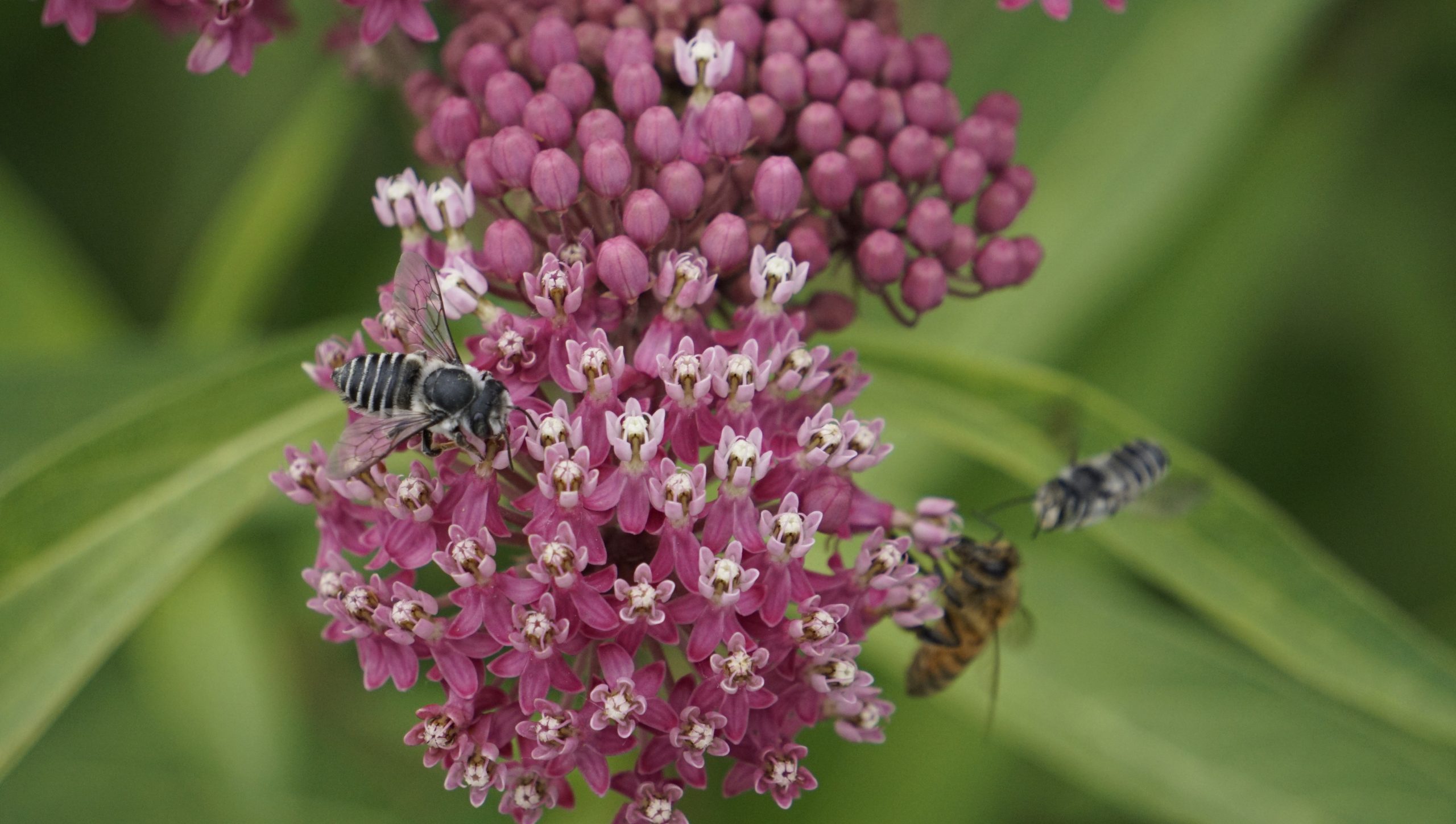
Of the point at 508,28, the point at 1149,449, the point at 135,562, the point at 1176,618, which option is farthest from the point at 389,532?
the point at 1176,618

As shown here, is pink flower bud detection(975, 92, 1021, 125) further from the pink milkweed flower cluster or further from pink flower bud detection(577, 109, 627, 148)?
pink flower bud detection(577, 109, 627, 148)

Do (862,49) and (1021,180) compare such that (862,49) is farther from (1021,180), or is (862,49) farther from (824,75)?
(1021,180)

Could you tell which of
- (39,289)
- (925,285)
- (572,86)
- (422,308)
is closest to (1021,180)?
(925,285)

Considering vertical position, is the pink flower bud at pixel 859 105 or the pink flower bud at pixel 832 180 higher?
the pink flower bud at pixel 859 105

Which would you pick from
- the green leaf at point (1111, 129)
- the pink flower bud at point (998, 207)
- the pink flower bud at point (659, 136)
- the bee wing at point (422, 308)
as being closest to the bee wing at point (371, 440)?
the bee wing at point (422, 308)

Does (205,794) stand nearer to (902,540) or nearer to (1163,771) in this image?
(902,540)

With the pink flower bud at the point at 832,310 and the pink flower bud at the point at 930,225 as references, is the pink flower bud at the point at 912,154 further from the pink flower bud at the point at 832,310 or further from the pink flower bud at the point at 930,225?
the pink flower bud at the point at 832,310
